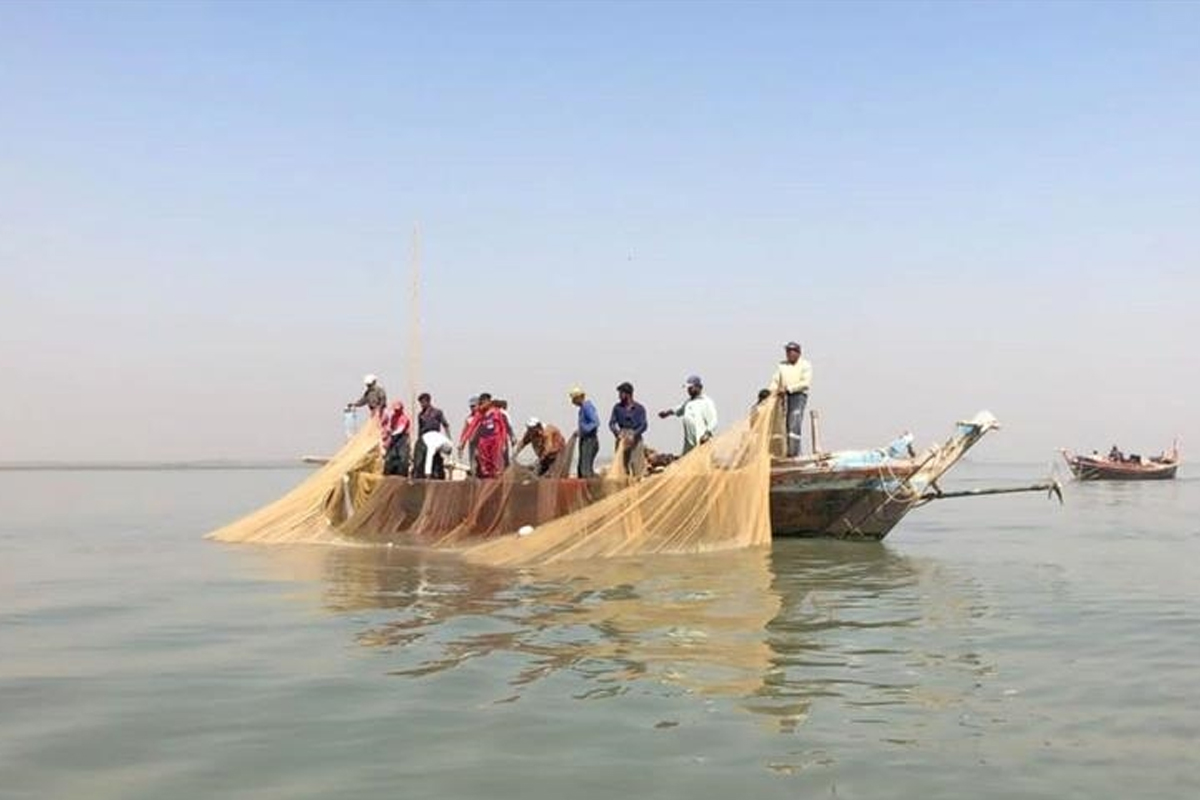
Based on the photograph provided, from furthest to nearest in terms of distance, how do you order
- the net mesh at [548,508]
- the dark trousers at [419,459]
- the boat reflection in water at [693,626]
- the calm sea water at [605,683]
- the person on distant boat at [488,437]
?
the dark trousers at [419,459]
the person on distant boat at [488,437]
the net mesh at [548,508]
the boat reflection in water at [693,626]
the calm sea water at [605,683]

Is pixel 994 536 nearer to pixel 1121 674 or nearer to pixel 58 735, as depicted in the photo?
pixel 1121 674

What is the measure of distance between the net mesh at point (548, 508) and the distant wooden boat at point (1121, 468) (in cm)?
4674

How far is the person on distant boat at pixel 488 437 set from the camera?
16.9 m

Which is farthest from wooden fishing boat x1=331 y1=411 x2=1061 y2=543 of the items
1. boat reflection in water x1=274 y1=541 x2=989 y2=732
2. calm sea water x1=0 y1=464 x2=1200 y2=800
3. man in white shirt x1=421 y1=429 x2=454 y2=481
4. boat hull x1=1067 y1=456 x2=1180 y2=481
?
boat hull x1=1067 y1=456 x2=1180 y2=481

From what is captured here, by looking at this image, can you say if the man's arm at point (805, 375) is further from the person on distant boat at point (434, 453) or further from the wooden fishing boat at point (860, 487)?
the person on distant boat at point (434, 453)

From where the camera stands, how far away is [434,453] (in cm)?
1723

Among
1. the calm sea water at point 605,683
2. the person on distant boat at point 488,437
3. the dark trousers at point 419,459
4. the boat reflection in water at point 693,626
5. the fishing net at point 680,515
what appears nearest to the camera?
the calm sea water at point 605,683

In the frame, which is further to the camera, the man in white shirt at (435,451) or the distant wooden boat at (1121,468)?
the distant wooden boat at (1121,468)

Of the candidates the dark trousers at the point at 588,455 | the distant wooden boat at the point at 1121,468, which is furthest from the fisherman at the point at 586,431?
the distant wooden boat at the point at 1121,468

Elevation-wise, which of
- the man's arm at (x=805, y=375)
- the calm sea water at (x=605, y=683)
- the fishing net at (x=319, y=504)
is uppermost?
the man's arm at (x=805, y=375)

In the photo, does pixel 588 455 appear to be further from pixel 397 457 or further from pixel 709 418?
pixel 397 457

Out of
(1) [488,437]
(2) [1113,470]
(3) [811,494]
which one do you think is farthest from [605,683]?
(2) [1113,470]

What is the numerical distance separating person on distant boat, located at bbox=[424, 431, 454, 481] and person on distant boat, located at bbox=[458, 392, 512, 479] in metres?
0.44

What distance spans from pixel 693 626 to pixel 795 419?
731 cm
